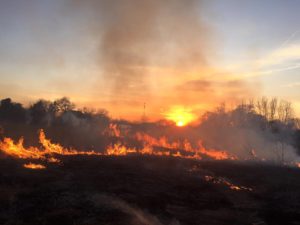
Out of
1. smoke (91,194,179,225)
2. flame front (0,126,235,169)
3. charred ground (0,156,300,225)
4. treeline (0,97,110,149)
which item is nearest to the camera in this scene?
smoke (91,194,179,225)

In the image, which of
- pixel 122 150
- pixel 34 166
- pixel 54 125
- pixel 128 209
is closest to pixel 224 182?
pixel 128 209

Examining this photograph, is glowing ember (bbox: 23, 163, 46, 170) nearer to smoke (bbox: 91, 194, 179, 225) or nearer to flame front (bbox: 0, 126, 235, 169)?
flame front (bbox: 0, 126, 235, 169)

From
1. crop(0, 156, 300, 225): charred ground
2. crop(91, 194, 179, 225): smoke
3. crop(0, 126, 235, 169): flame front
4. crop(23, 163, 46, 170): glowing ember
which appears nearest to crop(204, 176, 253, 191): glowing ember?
crop(0, 156, 300, 225): charred ground

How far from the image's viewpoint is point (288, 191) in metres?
40.1

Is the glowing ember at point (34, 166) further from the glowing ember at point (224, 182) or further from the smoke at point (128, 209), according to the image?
the glowing ember at point (224, 182)

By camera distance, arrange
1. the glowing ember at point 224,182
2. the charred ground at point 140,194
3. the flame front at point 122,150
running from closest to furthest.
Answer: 1. the charred ground at point 140,194
2. the glowing ember at point 224,182
3. the flame front at point 122,150

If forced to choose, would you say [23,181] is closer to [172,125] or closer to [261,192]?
[261,192]

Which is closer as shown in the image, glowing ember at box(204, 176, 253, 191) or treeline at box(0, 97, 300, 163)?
glowing ember at box(204, 176, 253, 191)

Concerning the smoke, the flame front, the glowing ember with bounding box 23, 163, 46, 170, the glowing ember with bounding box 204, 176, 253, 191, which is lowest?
the smoke

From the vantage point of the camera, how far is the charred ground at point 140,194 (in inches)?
1045

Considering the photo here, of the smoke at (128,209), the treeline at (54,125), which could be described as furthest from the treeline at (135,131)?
the smoke at (128,209)

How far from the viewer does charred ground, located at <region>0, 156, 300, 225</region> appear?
2653 centimetres

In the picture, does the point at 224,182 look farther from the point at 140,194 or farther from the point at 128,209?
the point at 128,209

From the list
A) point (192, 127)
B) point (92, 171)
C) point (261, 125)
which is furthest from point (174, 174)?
point (261, 125)
